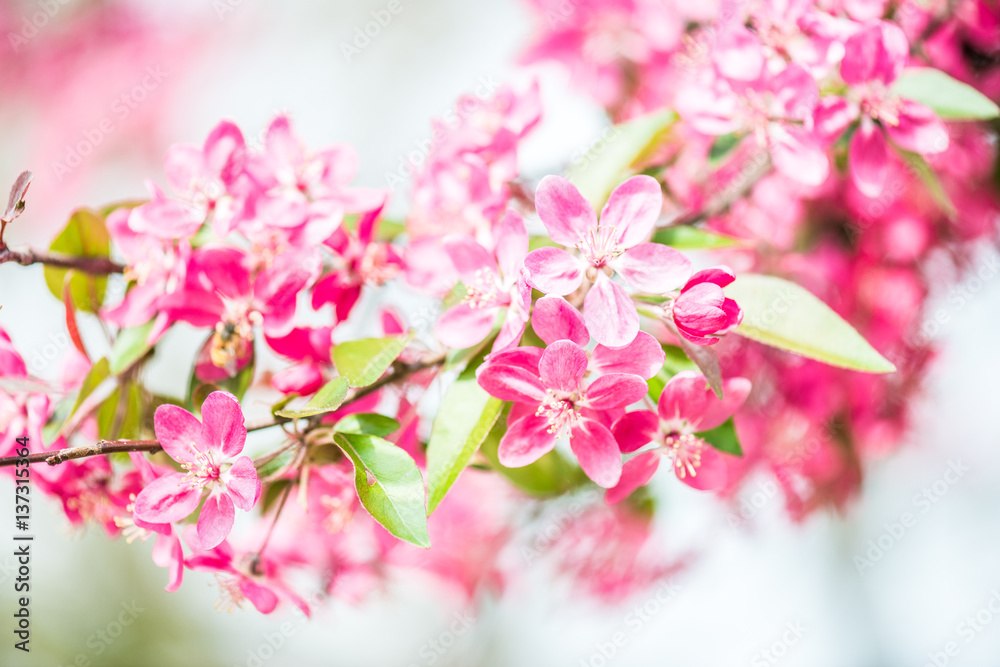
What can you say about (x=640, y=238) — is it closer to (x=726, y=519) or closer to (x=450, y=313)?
(x=450, y=313)

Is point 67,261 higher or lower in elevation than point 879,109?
higher

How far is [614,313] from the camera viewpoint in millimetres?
507

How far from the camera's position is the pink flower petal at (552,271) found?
51 cm

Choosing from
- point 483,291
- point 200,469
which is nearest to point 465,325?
point 483,291

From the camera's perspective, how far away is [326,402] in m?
0.51

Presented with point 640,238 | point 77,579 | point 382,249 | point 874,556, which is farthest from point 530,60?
point 77,579

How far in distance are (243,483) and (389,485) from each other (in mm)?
110

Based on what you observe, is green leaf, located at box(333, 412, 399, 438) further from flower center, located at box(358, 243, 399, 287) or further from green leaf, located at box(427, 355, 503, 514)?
flower center, located at box(358, 243, 399, 287)

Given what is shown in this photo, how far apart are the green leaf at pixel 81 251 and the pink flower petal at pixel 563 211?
492mm

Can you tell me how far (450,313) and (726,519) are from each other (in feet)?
3.26

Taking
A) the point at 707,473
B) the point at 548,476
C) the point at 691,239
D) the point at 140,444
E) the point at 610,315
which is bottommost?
the point at 548,476

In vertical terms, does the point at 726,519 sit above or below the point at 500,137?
below

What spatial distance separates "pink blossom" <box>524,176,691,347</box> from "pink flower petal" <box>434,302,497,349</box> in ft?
0.29

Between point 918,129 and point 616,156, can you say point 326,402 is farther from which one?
point 918,129
